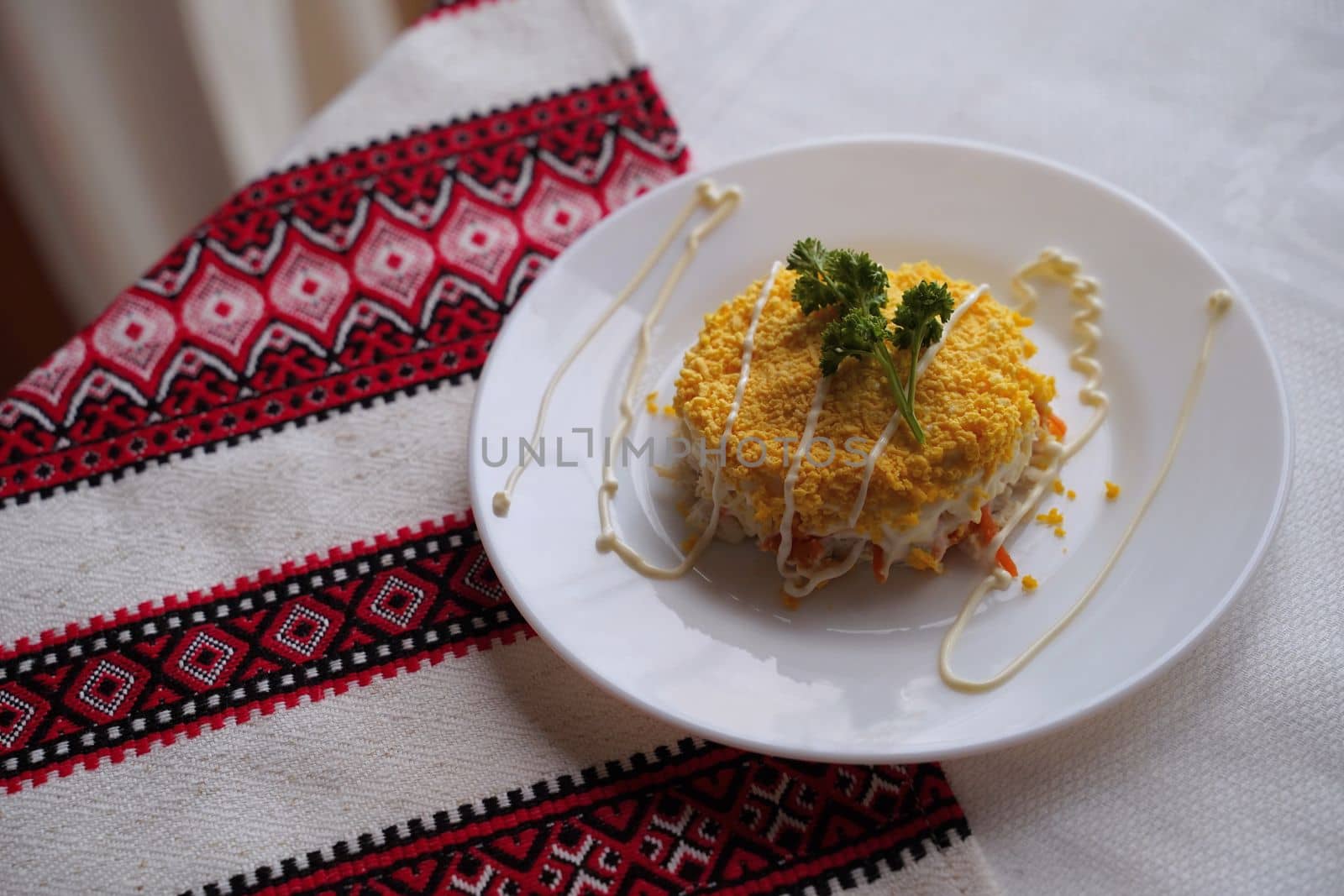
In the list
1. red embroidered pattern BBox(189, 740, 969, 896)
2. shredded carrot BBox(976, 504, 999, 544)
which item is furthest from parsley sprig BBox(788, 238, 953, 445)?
red embroidered pattern BBox(189, 740, 969, 896)

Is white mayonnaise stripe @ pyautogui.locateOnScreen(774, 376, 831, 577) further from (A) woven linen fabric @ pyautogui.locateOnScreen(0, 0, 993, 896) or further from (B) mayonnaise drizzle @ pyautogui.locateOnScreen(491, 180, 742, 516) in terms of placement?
(B) mayonnaise drizzle @ pyautogui.locateOnScreen(491, 180, 742, 516)

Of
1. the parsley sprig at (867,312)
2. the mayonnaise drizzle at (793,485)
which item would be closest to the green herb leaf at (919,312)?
the parsley sprig at (867,312)

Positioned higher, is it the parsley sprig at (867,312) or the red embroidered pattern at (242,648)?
the parsley sprig at (867,312)

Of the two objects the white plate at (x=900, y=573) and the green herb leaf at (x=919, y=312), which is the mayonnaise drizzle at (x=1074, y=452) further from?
the green herb leaf at (x=919, y=312)

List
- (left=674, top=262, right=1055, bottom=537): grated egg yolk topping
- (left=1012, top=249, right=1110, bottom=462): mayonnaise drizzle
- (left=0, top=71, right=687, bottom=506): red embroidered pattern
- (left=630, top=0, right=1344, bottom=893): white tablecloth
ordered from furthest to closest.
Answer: (left=0, top=71, right=687, bottom=506): red embroidered pattern
(left=1012, top=249, right=1110, bottom=462): mayonnaise drizzle
(left=674, top=262, right=1055, bottom=537): grated egg yolk topping
(left=630, top=0, right=1344, bottom=893): white tablecloth

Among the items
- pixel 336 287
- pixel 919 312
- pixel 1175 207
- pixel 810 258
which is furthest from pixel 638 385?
pixel 1175 207

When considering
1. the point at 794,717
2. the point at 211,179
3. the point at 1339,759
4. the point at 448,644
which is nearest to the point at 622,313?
the point at 448,644

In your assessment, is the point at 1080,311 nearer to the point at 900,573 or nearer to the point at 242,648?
the point at 900,573
